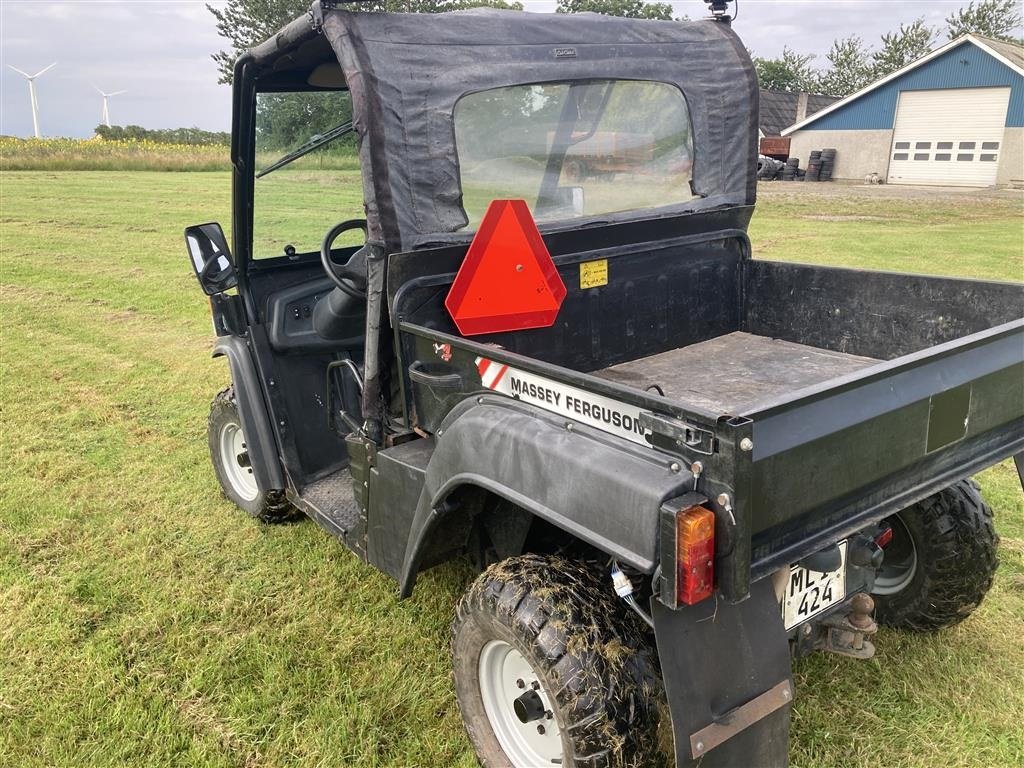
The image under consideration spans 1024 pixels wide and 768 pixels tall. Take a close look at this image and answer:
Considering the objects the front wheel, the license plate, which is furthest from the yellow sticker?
the license plate

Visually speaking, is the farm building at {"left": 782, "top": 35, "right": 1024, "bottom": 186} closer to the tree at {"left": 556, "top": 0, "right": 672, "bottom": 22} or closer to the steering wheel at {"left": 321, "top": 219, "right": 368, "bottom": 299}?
the tree at {"left": 556, "top": 0, "right": 672, "bottom": 22}

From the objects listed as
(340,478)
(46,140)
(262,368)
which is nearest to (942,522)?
(340,478)

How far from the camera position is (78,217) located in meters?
15.3

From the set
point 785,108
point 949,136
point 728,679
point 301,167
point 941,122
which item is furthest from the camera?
point 785,108

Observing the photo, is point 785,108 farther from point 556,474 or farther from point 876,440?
point 556,474

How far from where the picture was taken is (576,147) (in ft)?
9.98

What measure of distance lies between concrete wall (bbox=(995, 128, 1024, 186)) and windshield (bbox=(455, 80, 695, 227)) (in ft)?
86.2

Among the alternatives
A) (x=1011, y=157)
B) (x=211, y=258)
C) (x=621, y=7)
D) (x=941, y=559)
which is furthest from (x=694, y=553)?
(x=621, y=7)

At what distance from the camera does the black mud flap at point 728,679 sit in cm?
183

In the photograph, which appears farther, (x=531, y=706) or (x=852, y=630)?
(x=852, y=630)

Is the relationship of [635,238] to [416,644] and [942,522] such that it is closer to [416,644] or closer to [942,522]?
[942,522]

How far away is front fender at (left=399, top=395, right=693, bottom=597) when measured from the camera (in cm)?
178

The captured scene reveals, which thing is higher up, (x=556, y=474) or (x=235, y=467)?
(x=556, y=474)

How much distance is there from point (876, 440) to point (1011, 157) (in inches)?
1088
